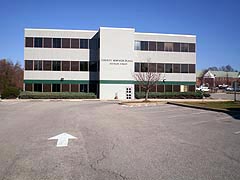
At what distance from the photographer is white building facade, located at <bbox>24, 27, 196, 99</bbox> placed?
4288 centimetres

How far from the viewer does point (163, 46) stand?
47.1m

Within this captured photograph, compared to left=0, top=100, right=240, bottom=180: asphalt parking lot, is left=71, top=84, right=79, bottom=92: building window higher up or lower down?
higher up

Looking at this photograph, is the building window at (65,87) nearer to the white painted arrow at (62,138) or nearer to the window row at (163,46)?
the window row at (163,46)

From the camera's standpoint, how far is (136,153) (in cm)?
776

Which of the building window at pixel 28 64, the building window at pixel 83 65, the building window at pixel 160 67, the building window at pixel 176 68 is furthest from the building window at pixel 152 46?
the building window at pixel 28 64

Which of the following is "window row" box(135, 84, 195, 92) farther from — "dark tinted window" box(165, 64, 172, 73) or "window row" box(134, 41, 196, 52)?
"window row" box(134, 41, 196, 52)

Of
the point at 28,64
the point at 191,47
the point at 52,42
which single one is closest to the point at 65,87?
the point at 28,64

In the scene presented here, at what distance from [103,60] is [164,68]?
10.6 m

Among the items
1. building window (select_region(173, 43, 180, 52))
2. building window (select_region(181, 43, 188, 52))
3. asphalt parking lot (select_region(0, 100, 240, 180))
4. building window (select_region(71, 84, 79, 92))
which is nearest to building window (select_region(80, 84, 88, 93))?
building window (select_region(71, 84, 79, 92))

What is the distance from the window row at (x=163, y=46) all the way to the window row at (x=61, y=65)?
7.34 m

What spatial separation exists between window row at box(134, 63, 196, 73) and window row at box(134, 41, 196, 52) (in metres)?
2.42

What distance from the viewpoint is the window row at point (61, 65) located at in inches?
1757

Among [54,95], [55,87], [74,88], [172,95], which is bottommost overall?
[54,95]

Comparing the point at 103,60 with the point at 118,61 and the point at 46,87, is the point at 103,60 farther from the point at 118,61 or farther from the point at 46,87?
the point at 46,87
